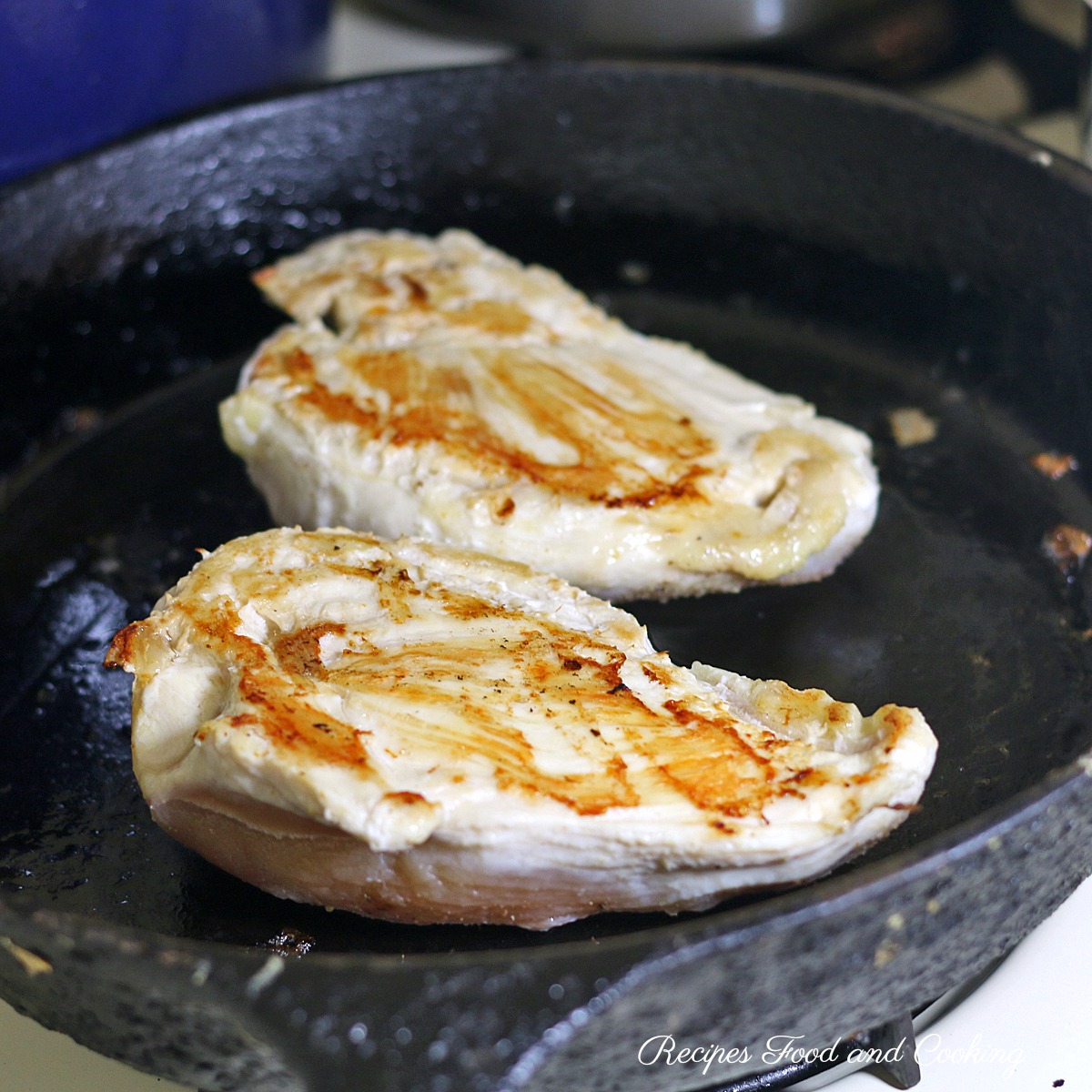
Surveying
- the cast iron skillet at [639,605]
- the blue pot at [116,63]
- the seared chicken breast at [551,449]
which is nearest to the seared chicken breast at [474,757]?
the cast iron skillet at [639,605]

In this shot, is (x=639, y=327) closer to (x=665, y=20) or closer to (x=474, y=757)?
(x=665, y=20)

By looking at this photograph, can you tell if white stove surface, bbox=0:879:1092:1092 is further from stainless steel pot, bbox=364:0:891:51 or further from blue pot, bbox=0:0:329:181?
stainless steel pot, bbox=364:0:891:51

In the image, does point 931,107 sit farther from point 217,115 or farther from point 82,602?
point 82,602

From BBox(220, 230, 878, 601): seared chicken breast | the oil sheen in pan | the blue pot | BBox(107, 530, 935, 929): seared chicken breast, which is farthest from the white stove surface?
the blue pot

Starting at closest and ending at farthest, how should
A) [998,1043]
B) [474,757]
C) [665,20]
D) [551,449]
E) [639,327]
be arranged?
[474,757], [998,1043], [551,449], [639,327], [665,20]

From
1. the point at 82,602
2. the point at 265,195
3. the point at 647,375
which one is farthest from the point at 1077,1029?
the point at 265,195

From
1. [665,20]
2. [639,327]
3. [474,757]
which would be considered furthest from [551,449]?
[665,20]
